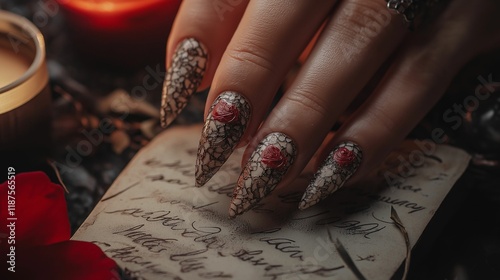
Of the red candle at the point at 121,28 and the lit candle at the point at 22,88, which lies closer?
the lit candle at the point at 22,88

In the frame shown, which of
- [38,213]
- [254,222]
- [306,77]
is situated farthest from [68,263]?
[306,77]

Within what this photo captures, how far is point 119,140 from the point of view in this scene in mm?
758

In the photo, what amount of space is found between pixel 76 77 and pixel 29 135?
197 mm

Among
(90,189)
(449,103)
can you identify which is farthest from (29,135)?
(449,103)

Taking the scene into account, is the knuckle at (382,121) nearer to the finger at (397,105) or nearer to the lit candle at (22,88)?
the finger at (397,105)

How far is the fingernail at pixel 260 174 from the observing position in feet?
1.95

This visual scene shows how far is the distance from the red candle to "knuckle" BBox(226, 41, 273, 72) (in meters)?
0.23

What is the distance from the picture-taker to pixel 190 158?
69cm

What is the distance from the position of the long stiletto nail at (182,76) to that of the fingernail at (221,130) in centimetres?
5

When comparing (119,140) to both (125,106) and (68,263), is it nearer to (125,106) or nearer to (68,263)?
(125,106)

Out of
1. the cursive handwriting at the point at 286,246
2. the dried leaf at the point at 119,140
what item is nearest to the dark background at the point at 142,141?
the dried leaf at the point at 119,140

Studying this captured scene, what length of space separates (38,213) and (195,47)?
0.22 m

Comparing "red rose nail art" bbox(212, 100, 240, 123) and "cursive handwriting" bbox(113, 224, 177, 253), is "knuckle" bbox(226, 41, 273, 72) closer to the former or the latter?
"red rose nail art" bbox(212, 100, 240, 123)

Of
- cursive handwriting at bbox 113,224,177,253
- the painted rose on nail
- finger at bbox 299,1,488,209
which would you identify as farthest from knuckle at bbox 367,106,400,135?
cursive handwriting at bbox 113,224,177,253
